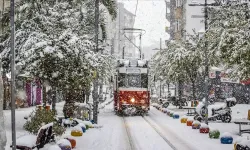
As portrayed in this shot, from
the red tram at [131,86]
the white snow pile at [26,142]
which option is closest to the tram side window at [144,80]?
the red tram at [131,86]

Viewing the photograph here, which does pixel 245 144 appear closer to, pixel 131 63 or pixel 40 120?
pixel 40 120

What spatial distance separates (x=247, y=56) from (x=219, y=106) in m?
9.22

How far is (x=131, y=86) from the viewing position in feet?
100

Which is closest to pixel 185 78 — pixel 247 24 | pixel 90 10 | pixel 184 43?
pixel 184 43

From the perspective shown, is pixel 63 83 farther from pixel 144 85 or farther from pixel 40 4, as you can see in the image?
pixel 144 85

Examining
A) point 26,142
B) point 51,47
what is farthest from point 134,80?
point 26,142

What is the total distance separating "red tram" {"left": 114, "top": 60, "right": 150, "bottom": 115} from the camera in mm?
30312

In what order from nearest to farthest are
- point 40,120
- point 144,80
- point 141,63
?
point 40,120 < point 144,80 < point 141,63

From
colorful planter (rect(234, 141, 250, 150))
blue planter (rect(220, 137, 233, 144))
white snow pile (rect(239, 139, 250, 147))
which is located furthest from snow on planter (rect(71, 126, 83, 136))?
white snow pile (rect(239, 139, 250, 147))

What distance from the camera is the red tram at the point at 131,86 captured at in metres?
30.3

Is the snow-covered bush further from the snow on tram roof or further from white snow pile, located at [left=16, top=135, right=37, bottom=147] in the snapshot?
the snow on tram roof

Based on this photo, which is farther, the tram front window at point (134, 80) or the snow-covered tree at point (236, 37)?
the tram front window at point (134, 80)

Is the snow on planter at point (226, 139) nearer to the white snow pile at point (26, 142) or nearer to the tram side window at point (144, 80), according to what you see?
the white snow pile at point (26, 142)

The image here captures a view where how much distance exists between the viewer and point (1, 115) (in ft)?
31.3
